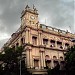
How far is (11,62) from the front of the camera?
38500 millimetres

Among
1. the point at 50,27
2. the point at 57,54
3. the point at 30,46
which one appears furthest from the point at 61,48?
the point at 30,46

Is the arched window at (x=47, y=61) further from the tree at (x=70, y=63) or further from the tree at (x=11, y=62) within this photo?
the tree at (x=11, y=62)

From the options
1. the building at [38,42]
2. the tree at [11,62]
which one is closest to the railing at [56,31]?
the building at [38,42]

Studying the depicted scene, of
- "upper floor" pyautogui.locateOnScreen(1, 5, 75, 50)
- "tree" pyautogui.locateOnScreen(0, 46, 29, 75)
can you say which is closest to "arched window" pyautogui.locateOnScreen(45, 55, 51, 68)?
"upper floor" pyautogui.locateOnScreen(1, 5, 75, 50)

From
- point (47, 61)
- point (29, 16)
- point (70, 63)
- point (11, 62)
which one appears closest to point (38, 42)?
point (47, 61)

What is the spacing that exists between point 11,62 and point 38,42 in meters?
8.54

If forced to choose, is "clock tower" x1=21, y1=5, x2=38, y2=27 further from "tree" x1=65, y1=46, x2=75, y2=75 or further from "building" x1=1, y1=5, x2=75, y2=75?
"tree" x1=65, y1=46, x2=75, y2=75

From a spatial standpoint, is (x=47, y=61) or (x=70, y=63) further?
(x=47, y=61)

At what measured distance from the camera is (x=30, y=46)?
42.6 metres

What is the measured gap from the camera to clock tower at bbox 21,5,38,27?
147 ft

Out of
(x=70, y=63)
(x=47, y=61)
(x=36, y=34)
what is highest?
(x=36, y=34)

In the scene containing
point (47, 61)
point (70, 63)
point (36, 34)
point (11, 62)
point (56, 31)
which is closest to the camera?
point (70, 63)

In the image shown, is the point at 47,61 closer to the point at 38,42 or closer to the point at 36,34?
the point at 38,42

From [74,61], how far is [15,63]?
1022 cm
